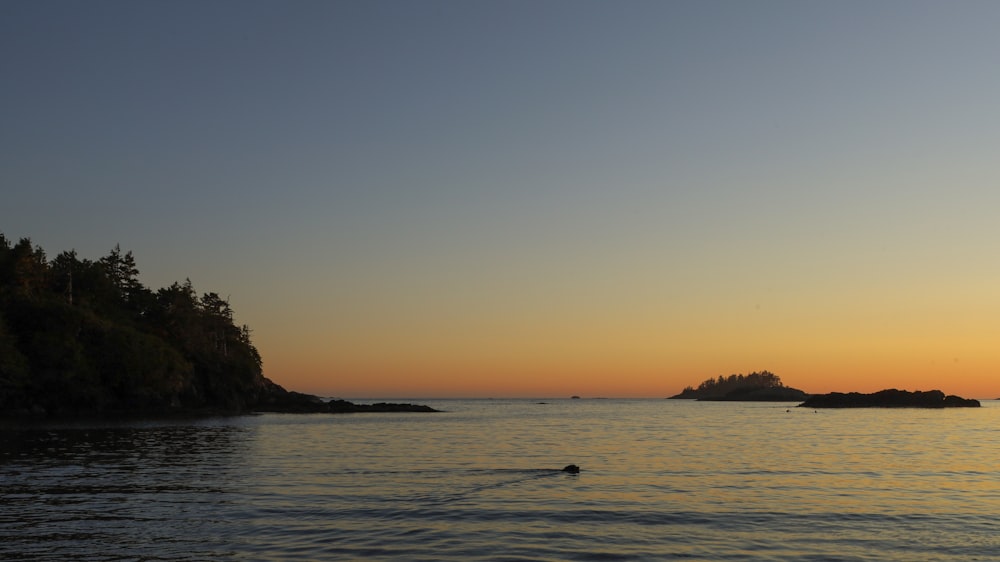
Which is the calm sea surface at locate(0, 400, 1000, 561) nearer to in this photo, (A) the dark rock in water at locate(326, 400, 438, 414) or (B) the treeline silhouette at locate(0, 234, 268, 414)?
(B) the treeline silhouette at locate(0, 234, 268, 414)

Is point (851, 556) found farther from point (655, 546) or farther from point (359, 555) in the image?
point (359, 555)

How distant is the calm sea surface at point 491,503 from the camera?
73.8ft

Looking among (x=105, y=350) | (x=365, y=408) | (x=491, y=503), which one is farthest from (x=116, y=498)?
(x=365, y=408)

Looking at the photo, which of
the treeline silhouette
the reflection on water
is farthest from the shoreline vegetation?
the reflection on water

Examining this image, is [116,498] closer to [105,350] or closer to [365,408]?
[105,350]

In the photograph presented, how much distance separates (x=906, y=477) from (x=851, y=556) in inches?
884

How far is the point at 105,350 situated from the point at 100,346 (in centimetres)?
120

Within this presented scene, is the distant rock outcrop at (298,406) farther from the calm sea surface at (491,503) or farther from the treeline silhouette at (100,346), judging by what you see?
the calm sea surface at (491,503)

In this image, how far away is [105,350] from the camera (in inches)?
4382

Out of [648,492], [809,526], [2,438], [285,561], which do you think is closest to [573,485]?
[648,492]

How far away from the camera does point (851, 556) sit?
21.8m

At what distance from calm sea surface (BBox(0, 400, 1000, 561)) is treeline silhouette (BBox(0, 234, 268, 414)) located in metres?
52.1

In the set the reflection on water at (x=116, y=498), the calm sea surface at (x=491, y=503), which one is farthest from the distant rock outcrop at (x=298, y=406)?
the calm sea surface at (x=491, y=503)

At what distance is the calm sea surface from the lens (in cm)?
2248
